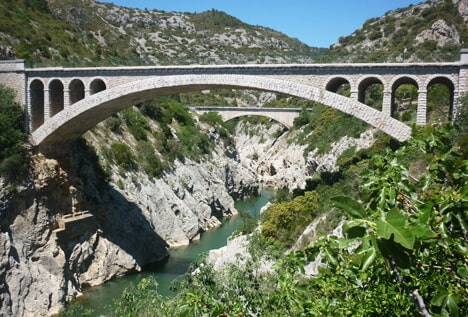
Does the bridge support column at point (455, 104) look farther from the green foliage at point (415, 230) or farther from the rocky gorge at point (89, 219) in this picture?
the rocky gorge at point (89, 219)

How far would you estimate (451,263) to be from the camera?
3.61 m

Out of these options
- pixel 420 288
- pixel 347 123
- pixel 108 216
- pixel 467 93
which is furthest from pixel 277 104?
pixel 420 288

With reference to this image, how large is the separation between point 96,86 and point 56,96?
9.15 feet

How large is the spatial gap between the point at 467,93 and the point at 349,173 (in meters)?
7.72

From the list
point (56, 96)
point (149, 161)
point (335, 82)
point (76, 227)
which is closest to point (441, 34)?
point (335, 82)

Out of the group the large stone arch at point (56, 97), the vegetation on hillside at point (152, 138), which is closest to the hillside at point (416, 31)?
the vegetation on hillside at point (152, 138)

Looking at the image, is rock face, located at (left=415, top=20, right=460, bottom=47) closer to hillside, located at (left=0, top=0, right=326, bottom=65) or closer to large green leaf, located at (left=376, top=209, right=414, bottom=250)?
hillside, located at (left=0, top=0, right=326, bottom=65)

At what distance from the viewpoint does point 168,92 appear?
2247 centimetres

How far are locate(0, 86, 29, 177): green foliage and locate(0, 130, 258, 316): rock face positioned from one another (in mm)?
704

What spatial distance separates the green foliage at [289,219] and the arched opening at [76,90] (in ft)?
40.5

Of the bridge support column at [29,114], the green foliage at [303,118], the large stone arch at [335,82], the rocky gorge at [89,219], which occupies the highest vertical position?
the large stone arch at [335,82]

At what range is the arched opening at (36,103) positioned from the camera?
23375mm

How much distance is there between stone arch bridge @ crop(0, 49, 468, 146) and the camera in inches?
656

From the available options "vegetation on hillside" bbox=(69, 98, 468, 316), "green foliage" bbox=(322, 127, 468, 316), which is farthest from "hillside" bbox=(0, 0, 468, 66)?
"green foliage" bbox=(322, 127, 468, 316)
